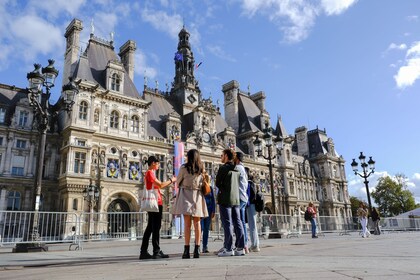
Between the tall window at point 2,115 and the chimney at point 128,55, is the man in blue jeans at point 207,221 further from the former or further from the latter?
the chimney at point 128,55

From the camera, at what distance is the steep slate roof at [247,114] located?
162 ft

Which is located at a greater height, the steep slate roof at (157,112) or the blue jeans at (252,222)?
the steep slate roof at (157,112)

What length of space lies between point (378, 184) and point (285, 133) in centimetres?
3259

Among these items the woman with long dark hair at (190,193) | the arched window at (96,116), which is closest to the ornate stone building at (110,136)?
the arched window at (96,116)

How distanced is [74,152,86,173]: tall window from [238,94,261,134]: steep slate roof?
25.9 metres

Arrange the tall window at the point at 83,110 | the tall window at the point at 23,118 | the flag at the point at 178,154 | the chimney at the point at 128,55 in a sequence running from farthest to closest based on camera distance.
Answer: the chimney at the point at 128,55, the flag at the point at 178,154, the tall window at the point at 83,110, the tall window at the point at 23,118

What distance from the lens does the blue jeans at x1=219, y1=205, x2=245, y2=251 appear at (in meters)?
7.02

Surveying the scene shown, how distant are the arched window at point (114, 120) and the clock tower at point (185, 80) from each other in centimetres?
1132

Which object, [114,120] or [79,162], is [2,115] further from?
[114,120]

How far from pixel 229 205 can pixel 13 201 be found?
87.8ft

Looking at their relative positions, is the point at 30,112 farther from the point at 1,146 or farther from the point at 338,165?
the point at 338,165

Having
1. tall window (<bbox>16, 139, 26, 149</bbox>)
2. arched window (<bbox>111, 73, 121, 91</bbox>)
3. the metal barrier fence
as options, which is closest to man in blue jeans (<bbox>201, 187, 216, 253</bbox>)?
the metal barrier fence

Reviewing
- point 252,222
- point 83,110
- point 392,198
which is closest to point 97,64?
point 83,110

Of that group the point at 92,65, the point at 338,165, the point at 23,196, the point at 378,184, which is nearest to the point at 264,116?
the point at 338,165
